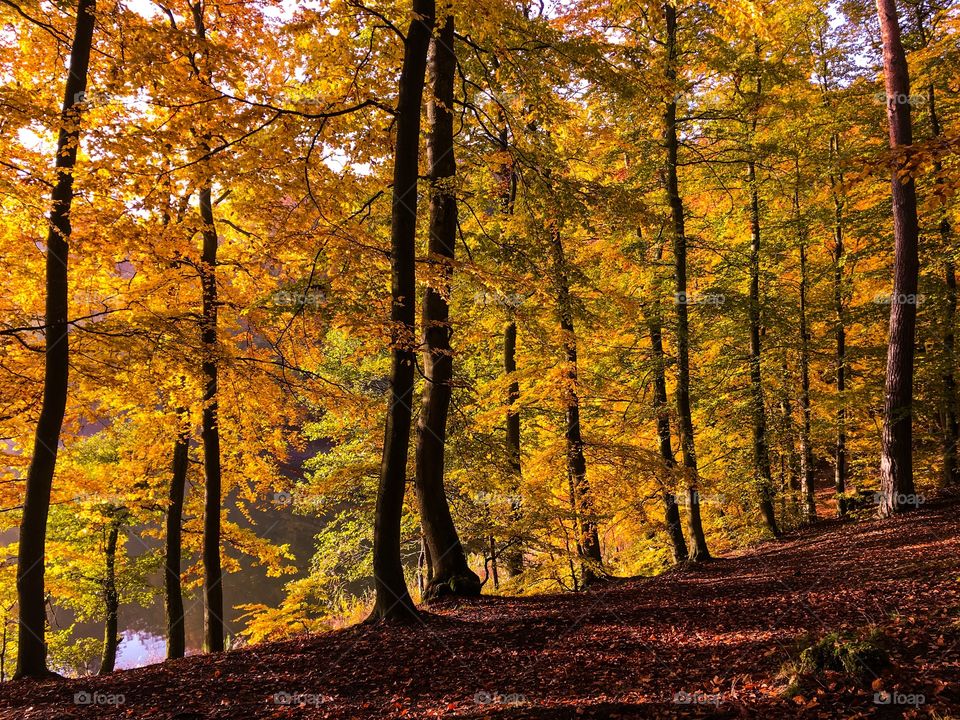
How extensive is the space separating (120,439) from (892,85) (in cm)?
1741

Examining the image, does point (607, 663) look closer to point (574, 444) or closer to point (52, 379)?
point (574, 444)

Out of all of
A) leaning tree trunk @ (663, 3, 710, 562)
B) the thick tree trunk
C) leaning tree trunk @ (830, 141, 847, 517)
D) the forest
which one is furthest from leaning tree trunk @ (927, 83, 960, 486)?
leaning tree trunk @ (663, 3, 710, 562)

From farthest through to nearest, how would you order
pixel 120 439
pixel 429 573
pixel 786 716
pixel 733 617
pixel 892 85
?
pixel 120 439, pixel 892 85, pixel 429 573, pixel 733 617, pixel 786 716

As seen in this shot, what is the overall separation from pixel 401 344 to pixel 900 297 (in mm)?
8701

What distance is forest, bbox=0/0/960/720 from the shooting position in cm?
483

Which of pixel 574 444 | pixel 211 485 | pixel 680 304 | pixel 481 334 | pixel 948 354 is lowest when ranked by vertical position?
pixel 211 485

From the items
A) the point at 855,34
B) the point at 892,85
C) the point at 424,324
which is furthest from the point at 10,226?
the point at 855,34

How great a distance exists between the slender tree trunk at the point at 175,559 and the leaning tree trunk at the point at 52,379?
13.0 ft

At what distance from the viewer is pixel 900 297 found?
9.70 meters

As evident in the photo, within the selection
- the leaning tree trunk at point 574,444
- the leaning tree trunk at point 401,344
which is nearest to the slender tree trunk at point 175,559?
the leaning tree trunk at point 401,344

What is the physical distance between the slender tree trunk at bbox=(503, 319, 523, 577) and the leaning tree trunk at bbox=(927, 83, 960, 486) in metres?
8.25

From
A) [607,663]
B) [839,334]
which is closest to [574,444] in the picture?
[607,663]

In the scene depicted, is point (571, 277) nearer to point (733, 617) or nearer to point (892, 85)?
point (733, 617)

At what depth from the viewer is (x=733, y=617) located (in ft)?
17.8
